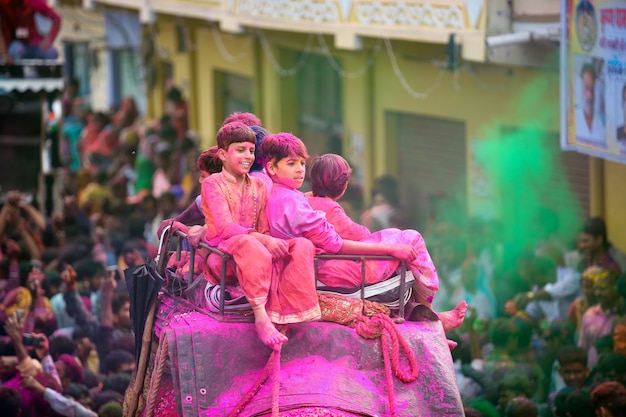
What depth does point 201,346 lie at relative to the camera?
20.6 ft

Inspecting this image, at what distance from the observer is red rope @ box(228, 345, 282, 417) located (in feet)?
19.7

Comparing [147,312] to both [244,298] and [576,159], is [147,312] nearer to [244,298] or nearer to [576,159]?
[244,298]

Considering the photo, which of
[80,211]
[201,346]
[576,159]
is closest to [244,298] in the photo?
[201,346]

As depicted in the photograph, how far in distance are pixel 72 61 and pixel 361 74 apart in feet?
54.6

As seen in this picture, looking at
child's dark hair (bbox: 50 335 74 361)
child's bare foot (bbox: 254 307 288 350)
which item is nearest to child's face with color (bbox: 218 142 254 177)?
child's bare foot (bbox: 254 307 288 350)

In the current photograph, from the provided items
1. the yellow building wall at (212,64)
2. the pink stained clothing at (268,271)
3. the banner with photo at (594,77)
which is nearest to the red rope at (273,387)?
the pink stained clothing at (268,271)

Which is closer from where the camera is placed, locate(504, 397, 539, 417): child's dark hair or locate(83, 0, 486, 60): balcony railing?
locate(504, 397, 539, 417): child's dark hair

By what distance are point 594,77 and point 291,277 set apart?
19.8 ft

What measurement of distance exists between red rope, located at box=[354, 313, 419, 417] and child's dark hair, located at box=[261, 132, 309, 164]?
0.87 metres

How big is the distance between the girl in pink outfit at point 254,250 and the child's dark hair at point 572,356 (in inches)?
151

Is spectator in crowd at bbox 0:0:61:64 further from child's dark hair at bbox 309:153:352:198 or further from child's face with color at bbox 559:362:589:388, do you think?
child's dark hair at bbox 309:153:352:198

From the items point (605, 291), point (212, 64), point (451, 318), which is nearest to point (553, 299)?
point (605, 291)

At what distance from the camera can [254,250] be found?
6195mm

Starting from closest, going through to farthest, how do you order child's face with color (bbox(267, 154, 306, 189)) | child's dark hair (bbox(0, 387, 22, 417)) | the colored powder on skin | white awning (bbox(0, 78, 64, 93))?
child's face with color (bbox(267, 154, 306, 189)) → child's dark hair (bbox(0, 387, 22, 417)) → the colored powder on skin → white awning (bbox(0, 78, 64, 93))
